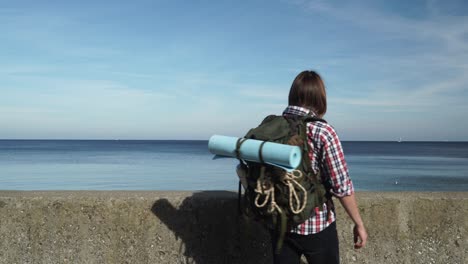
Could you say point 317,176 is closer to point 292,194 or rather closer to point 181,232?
point 292,194

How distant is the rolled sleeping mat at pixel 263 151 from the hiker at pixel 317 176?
9cm

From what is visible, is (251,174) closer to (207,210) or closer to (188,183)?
(207,210)

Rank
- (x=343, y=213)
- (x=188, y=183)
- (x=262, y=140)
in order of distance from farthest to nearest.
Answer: (x=188, y=183) → (x=343, y=213) → (x=262, y=140)

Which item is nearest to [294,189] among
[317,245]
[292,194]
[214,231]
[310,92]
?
[292,194]

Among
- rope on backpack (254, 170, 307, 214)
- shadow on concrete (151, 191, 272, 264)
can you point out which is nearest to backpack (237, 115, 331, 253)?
rope on backpack (254, 170, 307, 214)

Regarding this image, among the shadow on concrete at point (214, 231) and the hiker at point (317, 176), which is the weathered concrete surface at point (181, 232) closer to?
the shadow on concrete at point (214, 231)

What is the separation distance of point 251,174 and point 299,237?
38cm

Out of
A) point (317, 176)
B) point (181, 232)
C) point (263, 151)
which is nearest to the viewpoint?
point (263, 151)

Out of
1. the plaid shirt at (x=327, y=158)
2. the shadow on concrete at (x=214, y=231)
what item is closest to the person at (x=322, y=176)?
the plaid shirt at (x=327, y=158)

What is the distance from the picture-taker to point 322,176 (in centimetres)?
217

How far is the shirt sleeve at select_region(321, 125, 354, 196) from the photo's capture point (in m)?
2.08

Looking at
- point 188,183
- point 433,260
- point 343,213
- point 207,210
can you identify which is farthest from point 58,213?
point 188,183

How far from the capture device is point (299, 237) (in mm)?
2197

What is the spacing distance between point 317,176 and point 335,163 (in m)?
0.12
